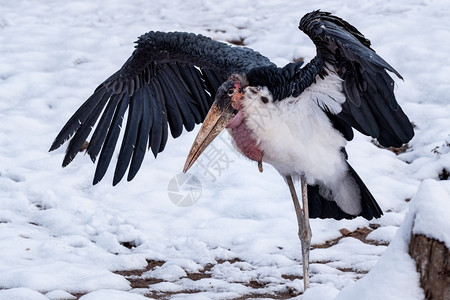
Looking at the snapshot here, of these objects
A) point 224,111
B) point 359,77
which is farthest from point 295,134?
point 359,77

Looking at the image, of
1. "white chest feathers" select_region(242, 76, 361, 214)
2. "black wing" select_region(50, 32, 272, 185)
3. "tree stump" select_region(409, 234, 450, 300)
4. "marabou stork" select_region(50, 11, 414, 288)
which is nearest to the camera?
"tree stump" select_region(409, 234, 450, 300)

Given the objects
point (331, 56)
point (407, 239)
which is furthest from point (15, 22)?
point (407, 239)

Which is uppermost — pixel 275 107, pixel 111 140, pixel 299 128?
pixel 275 107

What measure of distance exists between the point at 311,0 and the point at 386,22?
1.88 m

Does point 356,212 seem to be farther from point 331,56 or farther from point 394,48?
point 394,48

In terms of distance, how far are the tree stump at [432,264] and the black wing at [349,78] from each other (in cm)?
132

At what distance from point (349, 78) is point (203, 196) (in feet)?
8.04

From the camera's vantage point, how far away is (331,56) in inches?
146

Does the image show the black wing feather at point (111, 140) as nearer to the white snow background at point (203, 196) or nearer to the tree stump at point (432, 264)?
the white snow background at point (203, 196)

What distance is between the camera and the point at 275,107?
4.02 metres

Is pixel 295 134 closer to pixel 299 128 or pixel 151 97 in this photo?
pixel 299 128

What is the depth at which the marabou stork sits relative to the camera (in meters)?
3.77

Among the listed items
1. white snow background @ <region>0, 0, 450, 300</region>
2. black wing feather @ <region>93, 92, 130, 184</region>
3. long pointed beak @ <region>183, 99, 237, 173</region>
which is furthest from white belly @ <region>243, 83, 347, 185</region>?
black wing feather @ <region>93, 92, 130, 184</region>

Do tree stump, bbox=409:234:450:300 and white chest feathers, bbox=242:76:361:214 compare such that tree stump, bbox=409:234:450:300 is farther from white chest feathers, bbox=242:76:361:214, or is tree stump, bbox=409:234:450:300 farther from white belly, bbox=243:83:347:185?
white belly, bbox=243:83:347:185
